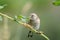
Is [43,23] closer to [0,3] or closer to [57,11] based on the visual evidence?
[57,11]

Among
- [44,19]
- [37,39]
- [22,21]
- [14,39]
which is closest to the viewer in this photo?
[22,21]

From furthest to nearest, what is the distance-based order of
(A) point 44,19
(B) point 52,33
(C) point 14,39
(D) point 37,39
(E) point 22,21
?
(A) point 44,19 → (B) point 52,33 → (D) point 37,39 → (C) point 14,39 → (E) point 22,21

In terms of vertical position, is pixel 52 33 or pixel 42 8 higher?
pixel 42 8

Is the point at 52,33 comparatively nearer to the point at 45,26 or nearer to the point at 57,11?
the point at 45,26

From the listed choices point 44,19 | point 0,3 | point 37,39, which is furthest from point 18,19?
point 44,19

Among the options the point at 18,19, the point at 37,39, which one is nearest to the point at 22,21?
the point at 18,19

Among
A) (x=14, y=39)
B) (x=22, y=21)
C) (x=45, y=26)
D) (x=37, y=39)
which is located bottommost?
(x=22, y=21)

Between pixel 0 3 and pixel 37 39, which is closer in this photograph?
pixel 0 3

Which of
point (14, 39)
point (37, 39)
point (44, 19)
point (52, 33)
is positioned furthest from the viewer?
point (44, 19)

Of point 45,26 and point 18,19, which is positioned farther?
point 45,26
